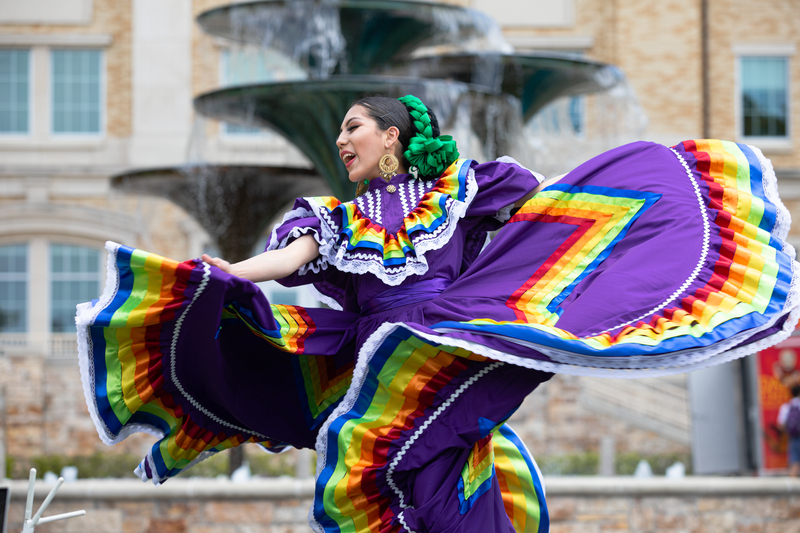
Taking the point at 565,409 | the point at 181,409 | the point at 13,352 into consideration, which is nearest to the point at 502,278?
the point at 181,409

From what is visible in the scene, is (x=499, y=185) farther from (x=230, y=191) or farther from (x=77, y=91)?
(x=77, y=91)

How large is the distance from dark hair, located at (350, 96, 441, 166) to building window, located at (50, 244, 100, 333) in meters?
15.3

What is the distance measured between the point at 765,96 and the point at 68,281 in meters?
14.6

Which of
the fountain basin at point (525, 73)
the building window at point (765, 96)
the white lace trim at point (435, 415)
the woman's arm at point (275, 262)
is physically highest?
the building window at point (765, 96)

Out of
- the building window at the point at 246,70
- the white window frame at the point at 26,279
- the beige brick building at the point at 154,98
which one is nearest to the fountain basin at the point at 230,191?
the beige brick building at the point at 154,98

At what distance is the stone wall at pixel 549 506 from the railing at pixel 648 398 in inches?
234

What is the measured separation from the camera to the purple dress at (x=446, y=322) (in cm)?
279

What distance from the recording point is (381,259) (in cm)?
306

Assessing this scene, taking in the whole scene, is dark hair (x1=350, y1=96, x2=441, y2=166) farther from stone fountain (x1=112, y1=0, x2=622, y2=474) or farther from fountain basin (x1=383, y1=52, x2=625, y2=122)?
fountain basin (x1=383, y1=52, x2=625, y2=122)

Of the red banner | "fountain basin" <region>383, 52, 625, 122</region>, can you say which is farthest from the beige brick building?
the red banner

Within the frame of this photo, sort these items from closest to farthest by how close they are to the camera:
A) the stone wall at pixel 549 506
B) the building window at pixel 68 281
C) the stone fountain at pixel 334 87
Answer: the stone wall at pixel 549 506 < the stone fountain at pixel 334 87 < the building window at pixel 68 281

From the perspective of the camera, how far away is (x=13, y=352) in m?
14.1

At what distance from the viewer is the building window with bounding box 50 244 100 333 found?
1756 cm

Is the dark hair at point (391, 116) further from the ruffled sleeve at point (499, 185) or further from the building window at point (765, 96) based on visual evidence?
the building window at point (765, 96)
